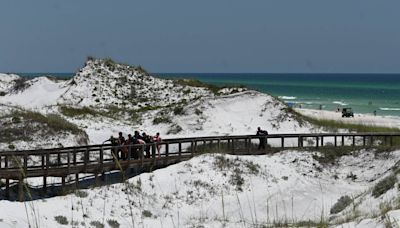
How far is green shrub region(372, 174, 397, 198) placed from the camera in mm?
24444

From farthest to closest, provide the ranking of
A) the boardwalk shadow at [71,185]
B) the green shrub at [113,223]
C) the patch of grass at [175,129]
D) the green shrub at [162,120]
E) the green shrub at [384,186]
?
1. the green shrub at [162,120]
2. the patch of grass at [175,129]
3. the boardwalk shadow at [71,185]
4. the green shrub at [384,186]
5. the green shrub at [113,223]

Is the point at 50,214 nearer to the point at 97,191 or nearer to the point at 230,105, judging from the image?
the point at 97,191

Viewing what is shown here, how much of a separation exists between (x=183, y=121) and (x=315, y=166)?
16070 millimetres

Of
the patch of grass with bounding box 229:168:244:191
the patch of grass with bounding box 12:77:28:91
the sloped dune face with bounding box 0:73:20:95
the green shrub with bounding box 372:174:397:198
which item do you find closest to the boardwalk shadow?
→ the patch of grass with bounding box 229:168:244:191

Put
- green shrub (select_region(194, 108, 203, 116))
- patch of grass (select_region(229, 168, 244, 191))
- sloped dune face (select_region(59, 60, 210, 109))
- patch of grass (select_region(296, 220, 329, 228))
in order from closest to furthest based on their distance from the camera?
patch of grass (select_region(296, 220, 329, 228)), patch of grass (select_region(229, 168, 244, 191)), green shrub (select_region(194, 108, 203, 116)), sloped dune face (select_region(59, 60, 210, 109))

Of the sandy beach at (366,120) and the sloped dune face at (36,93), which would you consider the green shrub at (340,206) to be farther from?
the sloped dune face at (36,93)

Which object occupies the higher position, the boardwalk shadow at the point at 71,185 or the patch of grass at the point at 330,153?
the patch of grass at the point at 330,153

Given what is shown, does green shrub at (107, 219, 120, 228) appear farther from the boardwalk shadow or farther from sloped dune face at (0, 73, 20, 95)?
sloped dune face at (0, 73, 20, 95)

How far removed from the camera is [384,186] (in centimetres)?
2527

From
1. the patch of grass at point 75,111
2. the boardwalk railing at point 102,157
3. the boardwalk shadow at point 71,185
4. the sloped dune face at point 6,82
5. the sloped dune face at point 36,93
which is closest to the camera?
the boardwalk railing at point 102,157

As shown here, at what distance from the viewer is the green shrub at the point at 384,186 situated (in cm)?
2444

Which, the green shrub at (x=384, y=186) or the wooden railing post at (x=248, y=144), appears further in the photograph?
the wooden railing post at (x=248, y=144)

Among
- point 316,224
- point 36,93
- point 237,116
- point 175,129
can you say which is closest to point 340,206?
point 316,224

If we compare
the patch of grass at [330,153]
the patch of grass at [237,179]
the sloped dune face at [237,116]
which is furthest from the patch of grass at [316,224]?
the sloped dune face at [237,116]
